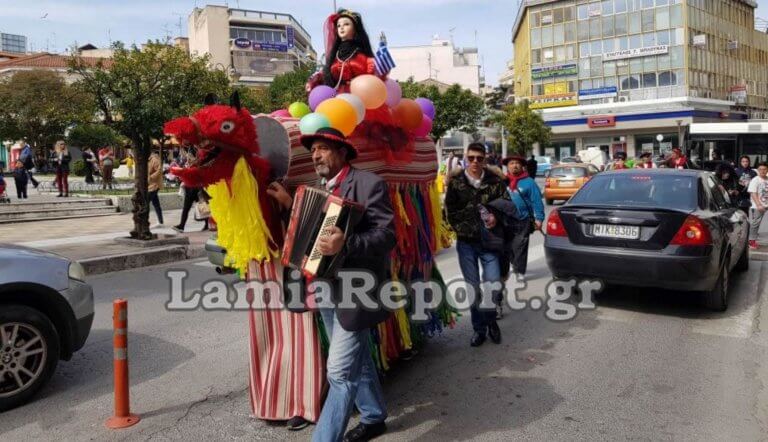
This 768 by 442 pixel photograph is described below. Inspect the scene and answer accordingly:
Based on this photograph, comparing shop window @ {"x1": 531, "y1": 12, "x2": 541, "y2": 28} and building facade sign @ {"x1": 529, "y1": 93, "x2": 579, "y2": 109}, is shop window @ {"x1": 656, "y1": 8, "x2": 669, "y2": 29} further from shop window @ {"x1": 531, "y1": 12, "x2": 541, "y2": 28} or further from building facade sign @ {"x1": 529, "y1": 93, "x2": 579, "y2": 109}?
shop window @ {"x1": 531, "y1": 12, "x2": 541, "y2": 28}

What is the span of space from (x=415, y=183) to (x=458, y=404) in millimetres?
1607

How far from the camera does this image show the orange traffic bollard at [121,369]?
3.65m

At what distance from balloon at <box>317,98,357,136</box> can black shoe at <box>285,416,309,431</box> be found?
5.53 feet

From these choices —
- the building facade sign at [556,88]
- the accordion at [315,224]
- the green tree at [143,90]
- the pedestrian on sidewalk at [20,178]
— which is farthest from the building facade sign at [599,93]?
the accordion at [315,224]

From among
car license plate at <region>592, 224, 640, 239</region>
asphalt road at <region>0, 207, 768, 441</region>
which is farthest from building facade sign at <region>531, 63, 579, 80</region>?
car license plate at <region>592, 224, 640, 239</region>

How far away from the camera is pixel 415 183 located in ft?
15.4

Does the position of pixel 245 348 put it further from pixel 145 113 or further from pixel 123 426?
pixel 145 113

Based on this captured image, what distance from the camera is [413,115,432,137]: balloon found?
4.68 m

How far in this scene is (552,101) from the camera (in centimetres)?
6184

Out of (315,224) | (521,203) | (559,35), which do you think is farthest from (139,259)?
(559,35)

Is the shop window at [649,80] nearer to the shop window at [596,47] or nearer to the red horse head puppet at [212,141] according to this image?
the shop window at [596,47]

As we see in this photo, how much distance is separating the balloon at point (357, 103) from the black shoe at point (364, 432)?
176cm

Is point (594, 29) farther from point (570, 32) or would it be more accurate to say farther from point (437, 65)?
point (437, 65)

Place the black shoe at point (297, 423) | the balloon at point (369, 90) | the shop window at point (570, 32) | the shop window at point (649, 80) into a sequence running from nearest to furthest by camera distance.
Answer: the black shoe at point (297, 423)
the balloon at point (369, 90)
the shop window at point (649, 80)
the shop window at point (570, 32)
